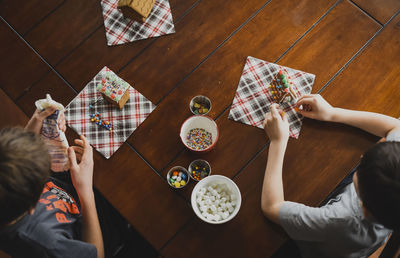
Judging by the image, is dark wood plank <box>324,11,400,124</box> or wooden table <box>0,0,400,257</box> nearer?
wooden table <box>0,0,400,257</box>

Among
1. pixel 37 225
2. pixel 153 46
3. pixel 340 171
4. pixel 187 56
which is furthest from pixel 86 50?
pixel 340 171

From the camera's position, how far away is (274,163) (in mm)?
1148

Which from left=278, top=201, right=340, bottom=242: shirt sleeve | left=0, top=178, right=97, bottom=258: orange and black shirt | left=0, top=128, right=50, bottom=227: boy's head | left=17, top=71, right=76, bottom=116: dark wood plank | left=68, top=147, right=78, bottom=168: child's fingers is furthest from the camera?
left=17, top=71, right=76, bottom=116: dark wood plank

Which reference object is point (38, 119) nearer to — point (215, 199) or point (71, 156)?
point (71, 156)

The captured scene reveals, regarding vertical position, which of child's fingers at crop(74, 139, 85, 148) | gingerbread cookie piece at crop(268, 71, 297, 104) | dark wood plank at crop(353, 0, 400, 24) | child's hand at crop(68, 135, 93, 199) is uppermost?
dark wood plank at crop(353, 0, 400, 24)

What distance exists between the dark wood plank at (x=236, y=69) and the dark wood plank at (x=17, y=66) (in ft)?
1.70

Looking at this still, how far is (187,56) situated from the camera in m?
1.32

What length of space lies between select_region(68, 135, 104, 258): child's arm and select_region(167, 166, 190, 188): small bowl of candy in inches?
11.7

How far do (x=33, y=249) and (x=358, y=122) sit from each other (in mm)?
1212

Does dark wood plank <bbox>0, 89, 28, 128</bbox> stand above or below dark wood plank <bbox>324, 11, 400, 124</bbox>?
below

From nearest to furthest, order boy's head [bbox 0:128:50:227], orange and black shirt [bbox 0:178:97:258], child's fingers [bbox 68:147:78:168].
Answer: boy's head [bbox 0:128:50:227] → orange and black shirt [bbox 0:178:97:258] → child's fingers [bbox 68:147:78:168]

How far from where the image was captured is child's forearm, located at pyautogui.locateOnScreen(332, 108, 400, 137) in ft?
3.84

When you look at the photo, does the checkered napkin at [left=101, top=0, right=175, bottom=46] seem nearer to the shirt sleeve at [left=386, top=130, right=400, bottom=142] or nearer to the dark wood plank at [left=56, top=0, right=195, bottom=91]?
the dark wood plank at [left=56, top=0, right=195, bottom=91]

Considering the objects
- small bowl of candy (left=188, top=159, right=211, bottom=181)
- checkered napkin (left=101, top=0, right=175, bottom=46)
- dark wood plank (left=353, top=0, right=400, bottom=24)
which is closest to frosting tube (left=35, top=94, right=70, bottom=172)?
checkered napkin (left=101, top=0, right=175, bottom=46)
